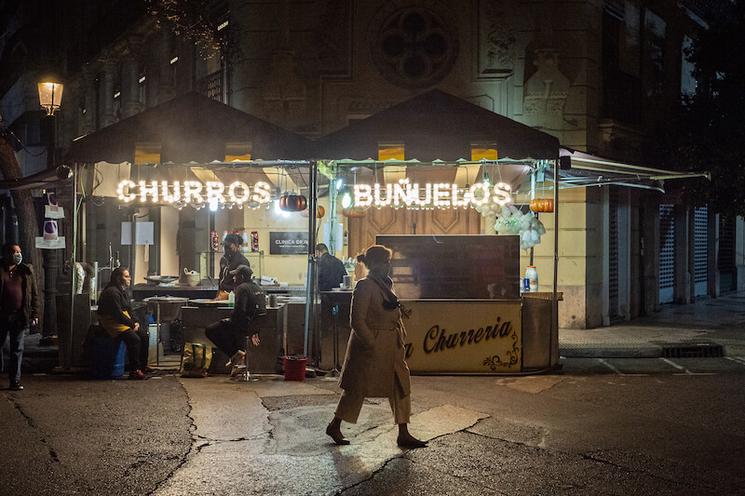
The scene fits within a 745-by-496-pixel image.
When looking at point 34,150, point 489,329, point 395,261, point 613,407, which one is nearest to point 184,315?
point 395,261

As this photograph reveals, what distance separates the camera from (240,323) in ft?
34.5

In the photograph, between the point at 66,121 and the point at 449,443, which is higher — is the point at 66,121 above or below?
above

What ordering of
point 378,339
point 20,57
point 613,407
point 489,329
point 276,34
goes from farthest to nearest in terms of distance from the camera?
point 20,57 < point 276,34 < point 489,329 < point 613,407 < point 378,339

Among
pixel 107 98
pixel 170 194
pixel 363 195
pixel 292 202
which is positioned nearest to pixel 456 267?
pixel 363 195

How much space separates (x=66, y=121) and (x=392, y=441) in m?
26.3

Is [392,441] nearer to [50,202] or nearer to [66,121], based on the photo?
[50,202]

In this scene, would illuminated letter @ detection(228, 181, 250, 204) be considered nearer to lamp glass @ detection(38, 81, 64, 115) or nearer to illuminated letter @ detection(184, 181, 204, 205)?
illuminated letter @ detection(184, 181, 204, 205)

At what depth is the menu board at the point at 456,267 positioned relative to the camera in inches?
431

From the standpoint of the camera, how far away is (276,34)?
1628 cm

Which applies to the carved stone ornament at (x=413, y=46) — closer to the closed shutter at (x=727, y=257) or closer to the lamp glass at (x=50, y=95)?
the lamp glass at (x=50, y=95)

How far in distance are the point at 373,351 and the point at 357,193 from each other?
20.0ft

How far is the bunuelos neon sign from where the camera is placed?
40.7ft

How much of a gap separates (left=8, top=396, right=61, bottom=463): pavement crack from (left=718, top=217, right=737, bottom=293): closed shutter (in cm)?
2187

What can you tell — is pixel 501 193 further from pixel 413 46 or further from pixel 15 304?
pixel 15 304
